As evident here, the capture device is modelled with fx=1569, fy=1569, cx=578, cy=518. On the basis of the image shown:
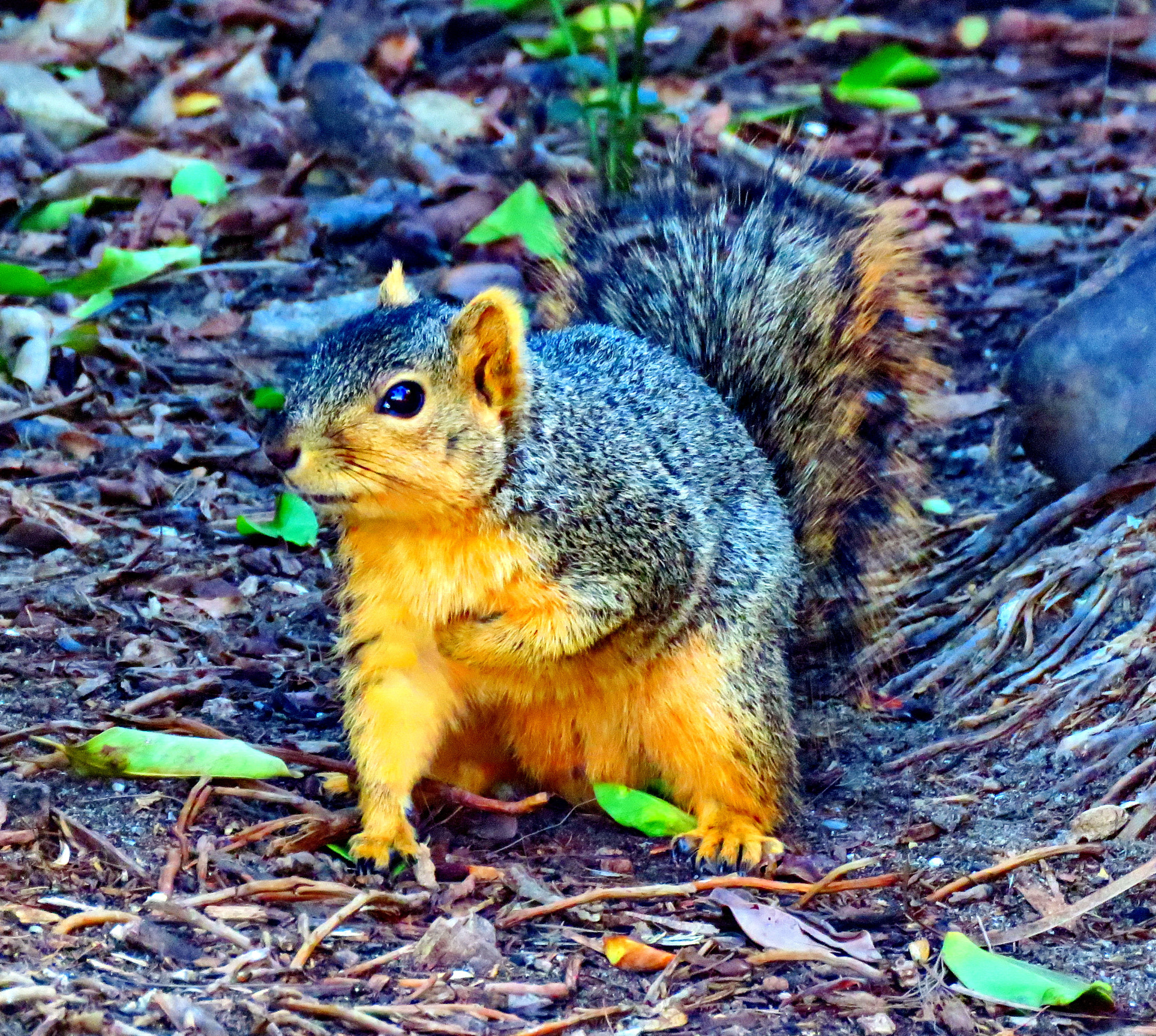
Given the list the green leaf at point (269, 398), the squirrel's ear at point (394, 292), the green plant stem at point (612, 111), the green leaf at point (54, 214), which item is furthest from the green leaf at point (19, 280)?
the green plant stem at point (612, 111)

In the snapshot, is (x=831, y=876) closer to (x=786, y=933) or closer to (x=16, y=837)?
(x=786, y=933)

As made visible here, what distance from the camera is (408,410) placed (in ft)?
9.52

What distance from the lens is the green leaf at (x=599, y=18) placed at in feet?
21.0

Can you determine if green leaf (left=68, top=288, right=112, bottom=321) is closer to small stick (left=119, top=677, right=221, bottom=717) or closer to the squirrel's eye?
small stick (left=119, top=677, right=221, bottom=717)

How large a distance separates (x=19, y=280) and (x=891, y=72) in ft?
12.0

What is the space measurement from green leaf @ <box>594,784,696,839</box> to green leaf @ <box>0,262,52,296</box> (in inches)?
88.3

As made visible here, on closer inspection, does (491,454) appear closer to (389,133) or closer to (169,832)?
(169,832)

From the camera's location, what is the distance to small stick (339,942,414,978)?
255cm

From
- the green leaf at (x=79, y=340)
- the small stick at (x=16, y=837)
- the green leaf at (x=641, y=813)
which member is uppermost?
the green leaf at (x=79, y=340)

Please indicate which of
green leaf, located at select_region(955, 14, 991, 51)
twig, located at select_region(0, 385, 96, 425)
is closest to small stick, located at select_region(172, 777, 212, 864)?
twig, located at select_region(0, 385, 96, 425)

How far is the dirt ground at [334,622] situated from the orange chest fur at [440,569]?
0.76 feet

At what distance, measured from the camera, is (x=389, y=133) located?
18.6 ft

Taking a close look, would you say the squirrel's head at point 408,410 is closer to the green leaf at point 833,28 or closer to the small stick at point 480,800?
the small stick at point 480,800

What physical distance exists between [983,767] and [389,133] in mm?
3360
